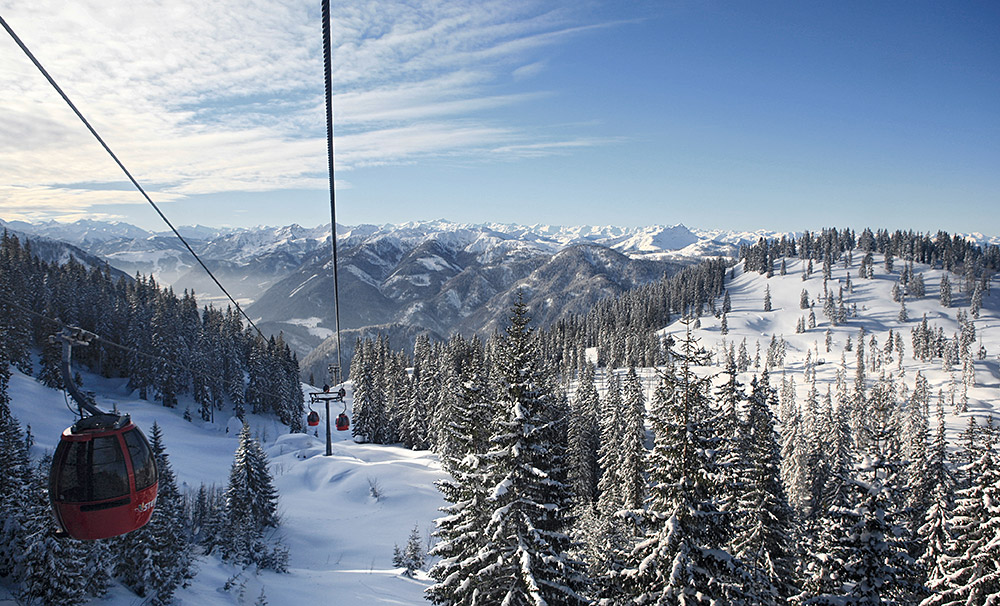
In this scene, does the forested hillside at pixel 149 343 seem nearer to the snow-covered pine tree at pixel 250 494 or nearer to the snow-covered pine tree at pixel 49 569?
the snow-covered pine tree at pixel 250 494

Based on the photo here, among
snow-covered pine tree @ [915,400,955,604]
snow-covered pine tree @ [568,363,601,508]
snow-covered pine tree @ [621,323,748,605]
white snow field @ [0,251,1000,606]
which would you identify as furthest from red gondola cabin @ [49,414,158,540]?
snow-covered pine tree @ [568,363,601,508]

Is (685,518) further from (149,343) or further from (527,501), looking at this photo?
(149,343)

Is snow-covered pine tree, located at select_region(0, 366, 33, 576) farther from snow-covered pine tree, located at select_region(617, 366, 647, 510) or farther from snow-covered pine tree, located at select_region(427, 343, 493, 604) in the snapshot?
snow-covered pine tree, located at select_region(617, 366, 647, 510)

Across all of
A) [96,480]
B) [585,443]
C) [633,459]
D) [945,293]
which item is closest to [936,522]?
[633,459]

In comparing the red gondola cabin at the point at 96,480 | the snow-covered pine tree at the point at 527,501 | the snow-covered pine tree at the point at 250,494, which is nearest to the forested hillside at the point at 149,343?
the snow-covered pine tree at the point at 250,494

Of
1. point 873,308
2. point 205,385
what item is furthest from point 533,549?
point 873,308

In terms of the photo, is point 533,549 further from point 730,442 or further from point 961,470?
point 961,470
